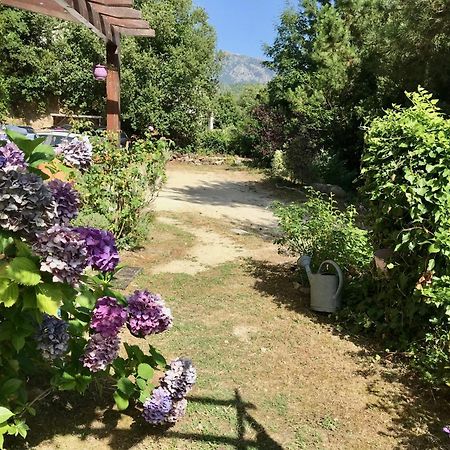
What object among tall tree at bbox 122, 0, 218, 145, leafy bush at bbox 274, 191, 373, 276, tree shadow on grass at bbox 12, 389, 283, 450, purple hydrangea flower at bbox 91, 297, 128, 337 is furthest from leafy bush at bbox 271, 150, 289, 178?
purple hydrangea flower at bbox 91, 297, 128, 337

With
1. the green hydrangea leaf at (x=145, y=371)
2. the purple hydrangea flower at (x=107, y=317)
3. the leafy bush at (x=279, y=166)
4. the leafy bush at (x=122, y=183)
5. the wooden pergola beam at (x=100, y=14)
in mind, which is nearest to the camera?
the purple hydrangea flower at (x=107, y=317)

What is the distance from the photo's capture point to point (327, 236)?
4.73 m

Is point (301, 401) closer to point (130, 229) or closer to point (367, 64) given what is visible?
point (130, 229)

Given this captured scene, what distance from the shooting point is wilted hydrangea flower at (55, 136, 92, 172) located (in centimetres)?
212

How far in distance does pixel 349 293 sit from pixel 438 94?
7.43 meters

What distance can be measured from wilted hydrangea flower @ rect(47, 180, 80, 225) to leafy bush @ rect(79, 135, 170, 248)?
3489 mm

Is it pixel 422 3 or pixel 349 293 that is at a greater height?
pixel 422 3

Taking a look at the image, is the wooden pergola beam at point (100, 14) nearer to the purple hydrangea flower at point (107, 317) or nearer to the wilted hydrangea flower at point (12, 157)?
the wilted hydrangea flower at point (12, 157)

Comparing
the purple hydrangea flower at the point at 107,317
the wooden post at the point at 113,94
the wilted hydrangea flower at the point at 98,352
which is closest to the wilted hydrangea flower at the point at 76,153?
the purple hydrangea flower at the point at 107,317

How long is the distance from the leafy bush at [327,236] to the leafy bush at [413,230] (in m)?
0.37

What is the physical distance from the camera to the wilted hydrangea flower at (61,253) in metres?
1.60

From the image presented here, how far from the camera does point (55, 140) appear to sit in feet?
Answer: 35.8

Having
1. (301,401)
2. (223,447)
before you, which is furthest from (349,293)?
(223,447)

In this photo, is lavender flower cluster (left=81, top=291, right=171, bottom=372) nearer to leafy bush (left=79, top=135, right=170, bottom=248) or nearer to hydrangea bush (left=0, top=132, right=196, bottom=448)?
hydrangea bush (left=0, top=132, right=196, bottom=448)
